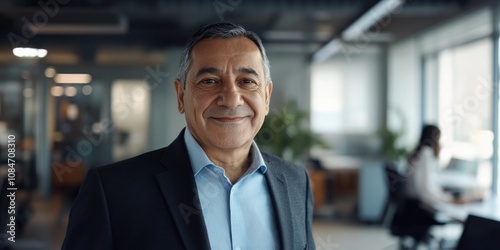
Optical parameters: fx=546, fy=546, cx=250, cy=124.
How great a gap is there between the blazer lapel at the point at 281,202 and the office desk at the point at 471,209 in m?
2.87

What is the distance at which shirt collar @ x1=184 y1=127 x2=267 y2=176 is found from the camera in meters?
1.27

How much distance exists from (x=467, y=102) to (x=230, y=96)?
237 inches

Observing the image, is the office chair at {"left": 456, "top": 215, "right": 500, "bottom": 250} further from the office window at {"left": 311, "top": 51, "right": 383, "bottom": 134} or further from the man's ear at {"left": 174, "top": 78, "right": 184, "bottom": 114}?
the office window at {"left": 311, "top": 51, "right": 383, "bottom": 134}

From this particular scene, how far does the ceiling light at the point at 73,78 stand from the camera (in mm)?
6133

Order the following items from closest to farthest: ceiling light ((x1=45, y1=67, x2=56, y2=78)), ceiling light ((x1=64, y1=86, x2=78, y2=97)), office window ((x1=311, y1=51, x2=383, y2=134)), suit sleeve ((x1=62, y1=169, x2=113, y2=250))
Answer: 1. suit sleeve ((x1=62, y1=169, x2=113, y2=250))
2. ceiling light ((x1=45, y1=67, x2=56, y2=78))
3. ceiling light ((x1=64, y1=86, x2=78, y2=97))
4. office window ((x1=311, y1=51, x2=383, y2=134))

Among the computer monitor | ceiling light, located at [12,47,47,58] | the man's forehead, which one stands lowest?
the computer monitor

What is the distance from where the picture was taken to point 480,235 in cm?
221

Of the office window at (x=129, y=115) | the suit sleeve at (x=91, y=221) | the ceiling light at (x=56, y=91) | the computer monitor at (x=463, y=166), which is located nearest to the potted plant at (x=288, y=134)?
the office window at (x=129, y=115)

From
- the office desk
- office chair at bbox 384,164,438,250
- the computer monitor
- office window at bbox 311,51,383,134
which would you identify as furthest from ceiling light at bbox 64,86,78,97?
the computer monitor

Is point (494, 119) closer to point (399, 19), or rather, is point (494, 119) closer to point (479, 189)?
point (479, 189)

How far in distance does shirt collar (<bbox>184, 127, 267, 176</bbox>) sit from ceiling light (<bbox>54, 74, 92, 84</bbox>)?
17.1ft

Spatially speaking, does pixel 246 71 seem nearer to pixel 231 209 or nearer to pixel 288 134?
pixel 231 209

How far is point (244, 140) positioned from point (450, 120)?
6348 mm

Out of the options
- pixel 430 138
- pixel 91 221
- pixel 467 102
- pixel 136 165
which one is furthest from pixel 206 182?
pixel 467 102
